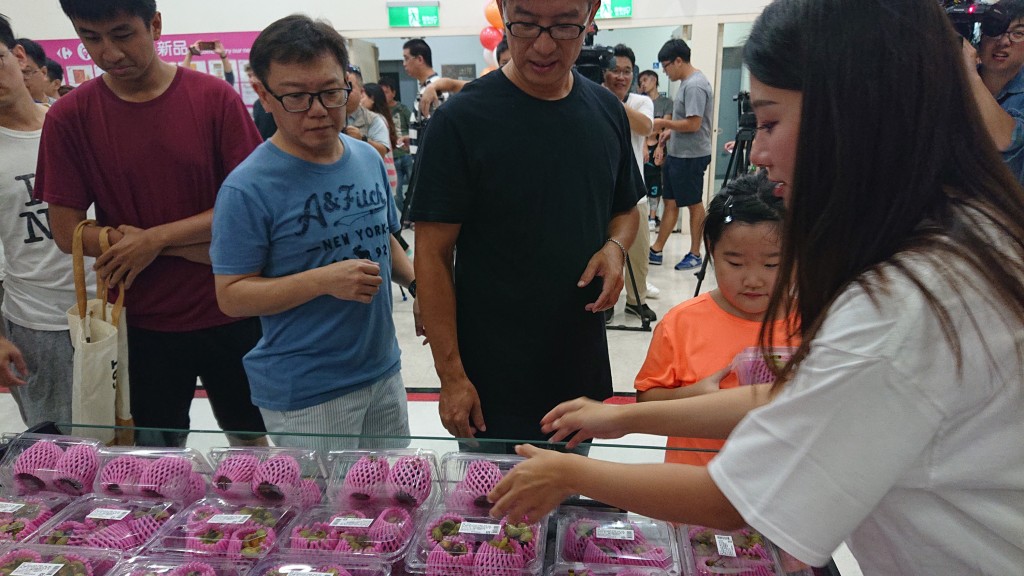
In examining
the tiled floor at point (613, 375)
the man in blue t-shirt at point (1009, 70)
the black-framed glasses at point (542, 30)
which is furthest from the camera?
the man in blue t-shirt at point (1009, 70)

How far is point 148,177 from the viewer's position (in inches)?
62.6

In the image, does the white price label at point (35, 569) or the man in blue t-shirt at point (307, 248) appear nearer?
the white price label at point (35, 569)

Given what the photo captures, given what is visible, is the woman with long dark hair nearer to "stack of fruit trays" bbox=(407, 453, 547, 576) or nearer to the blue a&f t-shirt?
"stack of fruit trays" bbox=(407, 453, 547, 576)

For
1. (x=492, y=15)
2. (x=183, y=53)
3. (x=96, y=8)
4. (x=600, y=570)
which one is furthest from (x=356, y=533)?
(x=183, y=53)

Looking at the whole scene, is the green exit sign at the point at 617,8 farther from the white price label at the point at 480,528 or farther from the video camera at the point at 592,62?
the white price label at the point at 480,528

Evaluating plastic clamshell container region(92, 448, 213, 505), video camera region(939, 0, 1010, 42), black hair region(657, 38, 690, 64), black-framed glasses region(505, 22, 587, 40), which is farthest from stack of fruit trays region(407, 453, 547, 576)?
black hair region(657, 38, 690, 64)

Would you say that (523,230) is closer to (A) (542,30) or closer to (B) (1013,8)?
(A) (542,30)

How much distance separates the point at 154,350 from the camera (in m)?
1.70

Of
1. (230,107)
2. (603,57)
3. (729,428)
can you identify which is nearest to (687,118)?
(603,57)

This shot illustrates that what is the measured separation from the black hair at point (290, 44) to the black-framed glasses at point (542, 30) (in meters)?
0.43

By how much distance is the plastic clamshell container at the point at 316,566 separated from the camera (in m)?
0.93

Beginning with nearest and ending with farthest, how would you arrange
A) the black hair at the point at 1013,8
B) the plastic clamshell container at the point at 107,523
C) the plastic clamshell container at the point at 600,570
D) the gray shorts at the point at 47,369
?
1. the plastic clamshell container at the point at 600,570
2. the plastic clamshell container at the point at 107,523
3. the gray shorts at the point at 47,369
4. the black hair at the point at 1013,8

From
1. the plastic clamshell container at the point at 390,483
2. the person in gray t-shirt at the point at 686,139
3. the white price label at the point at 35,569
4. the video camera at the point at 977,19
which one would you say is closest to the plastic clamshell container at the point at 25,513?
the white price label at the point at 35,569

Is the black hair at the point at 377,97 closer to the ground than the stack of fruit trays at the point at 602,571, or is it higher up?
higher up
